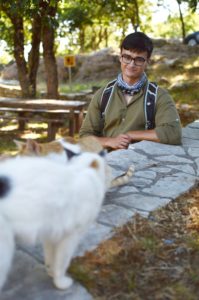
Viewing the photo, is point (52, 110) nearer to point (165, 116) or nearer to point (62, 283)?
point (165, 116)

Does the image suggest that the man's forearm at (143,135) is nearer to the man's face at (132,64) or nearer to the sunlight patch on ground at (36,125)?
the man's face at (132,64)

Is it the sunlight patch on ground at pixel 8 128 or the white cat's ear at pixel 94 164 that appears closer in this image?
the white cat's ear at pixel 94 164

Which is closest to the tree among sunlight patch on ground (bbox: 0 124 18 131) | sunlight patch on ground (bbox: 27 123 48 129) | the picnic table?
sunlight patch on ground (bbox: 27 123 48 129)

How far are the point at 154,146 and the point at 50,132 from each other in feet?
18.6

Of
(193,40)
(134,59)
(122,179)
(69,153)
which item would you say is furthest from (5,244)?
(193,40)

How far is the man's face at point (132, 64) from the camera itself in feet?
14.0

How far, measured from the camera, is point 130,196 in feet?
11.8

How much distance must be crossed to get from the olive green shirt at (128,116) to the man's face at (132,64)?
0.56 ft

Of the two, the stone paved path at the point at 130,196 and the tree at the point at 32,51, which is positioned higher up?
the tree at the point at 32,51

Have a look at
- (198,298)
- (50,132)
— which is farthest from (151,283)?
(50,132)

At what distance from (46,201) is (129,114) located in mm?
2970

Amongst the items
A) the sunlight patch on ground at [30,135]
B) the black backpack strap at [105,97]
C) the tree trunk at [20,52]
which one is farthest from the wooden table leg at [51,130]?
the black backpack strap at [105,97]

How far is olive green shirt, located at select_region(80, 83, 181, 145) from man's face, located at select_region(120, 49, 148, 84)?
0.17m

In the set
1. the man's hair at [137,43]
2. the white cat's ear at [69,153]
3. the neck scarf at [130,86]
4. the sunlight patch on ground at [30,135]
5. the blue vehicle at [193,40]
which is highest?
the blue vehicle at [193,40]
